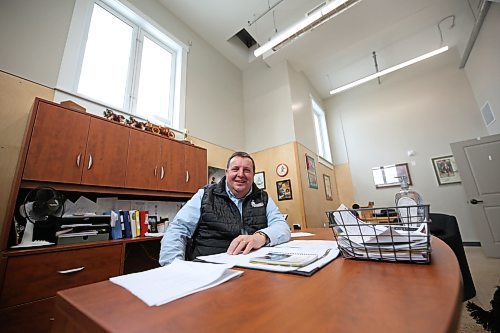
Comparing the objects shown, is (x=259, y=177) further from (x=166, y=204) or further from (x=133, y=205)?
(x=133, y=205)

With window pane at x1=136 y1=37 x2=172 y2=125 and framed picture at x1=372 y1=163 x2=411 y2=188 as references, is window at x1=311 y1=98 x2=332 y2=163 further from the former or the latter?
window pane at x1=136 y1=37 x2=172 y2=125

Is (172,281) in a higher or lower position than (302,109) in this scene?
lower

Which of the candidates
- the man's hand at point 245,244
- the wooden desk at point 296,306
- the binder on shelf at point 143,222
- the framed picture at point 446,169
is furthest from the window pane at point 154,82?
the framed picture at point 446,169

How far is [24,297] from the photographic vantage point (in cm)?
115

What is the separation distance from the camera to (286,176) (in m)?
3.60

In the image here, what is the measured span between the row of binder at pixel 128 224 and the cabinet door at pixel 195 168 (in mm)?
579

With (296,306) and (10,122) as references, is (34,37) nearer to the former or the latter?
(10,122)

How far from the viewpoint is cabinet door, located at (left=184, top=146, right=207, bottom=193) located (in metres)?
2.50

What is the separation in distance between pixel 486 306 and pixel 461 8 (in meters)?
4.66

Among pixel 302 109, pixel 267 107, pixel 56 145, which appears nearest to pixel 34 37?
pixel 56 145

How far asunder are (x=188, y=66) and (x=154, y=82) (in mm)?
784

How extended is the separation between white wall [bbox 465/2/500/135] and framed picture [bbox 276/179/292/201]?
12.5 feet

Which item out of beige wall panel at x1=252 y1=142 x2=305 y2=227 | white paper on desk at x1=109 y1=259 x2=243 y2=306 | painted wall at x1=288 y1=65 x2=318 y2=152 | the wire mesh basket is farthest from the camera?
painted wall at x1=288 y1=65 x2=318 y2=152

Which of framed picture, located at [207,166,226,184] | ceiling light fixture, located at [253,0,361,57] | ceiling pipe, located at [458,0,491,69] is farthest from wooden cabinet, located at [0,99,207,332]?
ceiling pipe, located at [458,0,491,69]
